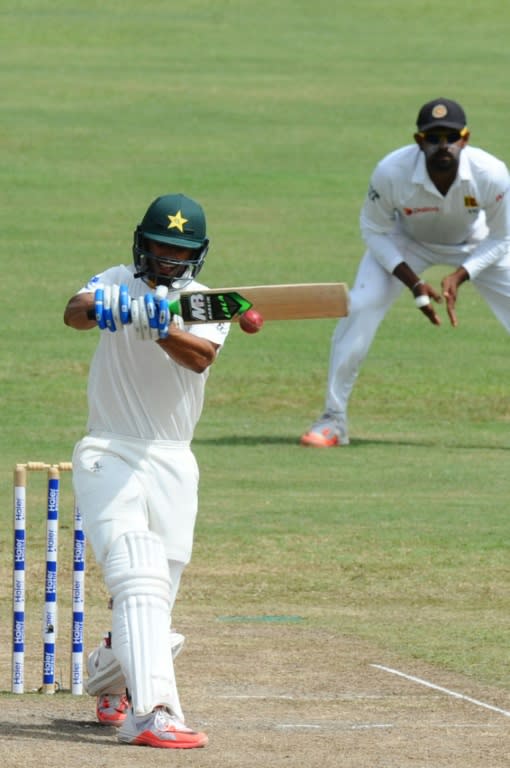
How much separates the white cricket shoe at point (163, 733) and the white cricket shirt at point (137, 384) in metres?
0.89

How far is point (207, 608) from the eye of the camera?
886cm

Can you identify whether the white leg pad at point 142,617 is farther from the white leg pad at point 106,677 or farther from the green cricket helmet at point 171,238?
the green cricket helmet at point 171,238

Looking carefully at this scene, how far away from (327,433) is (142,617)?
7.18 m

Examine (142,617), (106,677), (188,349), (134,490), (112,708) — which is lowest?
(112,708)

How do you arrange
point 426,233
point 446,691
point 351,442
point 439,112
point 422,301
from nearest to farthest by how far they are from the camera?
point 446,691 < point 439,112 < point 422,301 < point 426,233 < point 351,442

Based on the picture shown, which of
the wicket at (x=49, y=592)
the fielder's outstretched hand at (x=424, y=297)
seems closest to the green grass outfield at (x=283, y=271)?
the fielder's outstretched hand at (x=424, y=297)

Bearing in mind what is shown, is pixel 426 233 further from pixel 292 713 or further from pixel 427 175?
pixel 292 713

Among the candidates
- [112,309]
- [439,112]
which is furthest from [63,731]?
[439,112]

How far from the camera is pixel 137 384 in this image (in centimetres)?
629

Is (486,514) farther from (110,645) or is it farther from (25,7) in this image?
(25,7)

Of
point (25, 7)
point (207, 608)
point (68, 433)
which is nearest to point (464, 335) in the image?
point (68, 433)

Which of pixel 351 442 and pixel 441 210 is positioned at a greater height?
pixel 441 210

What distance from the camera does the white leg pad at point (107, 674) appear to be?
6.39m

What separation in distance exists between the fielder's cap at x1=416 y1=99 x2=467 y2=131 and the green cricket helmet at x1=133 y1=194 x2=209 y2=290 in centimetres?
598
